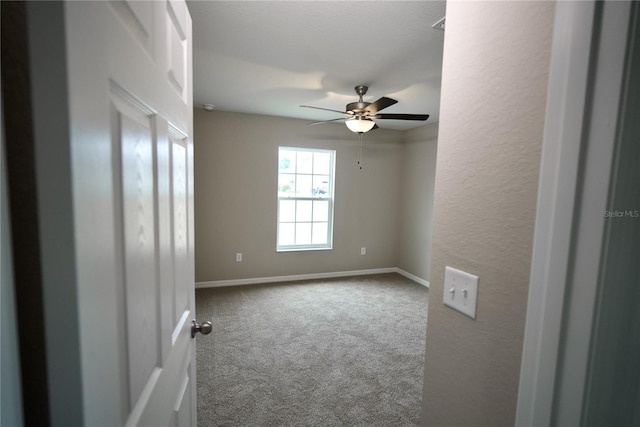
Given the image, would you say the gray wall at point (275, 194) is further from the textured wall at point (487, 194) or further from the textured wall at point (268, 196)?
the textured wall at point (487, 194)

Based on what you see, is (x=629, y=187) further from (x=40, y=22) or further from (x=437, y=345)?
(x=40, y=22)

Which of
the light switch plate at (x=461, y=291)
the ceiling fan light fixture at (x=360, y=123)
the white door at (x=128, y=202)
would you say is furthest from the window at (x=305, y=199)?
the light switch plate at (x=461, y=291)

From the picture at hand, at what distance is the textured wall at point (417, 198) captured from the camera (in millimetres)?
4348

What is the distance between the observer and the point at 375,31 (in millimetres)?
1839

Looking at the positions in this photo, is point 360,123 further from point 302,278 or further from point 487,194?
point 302,278

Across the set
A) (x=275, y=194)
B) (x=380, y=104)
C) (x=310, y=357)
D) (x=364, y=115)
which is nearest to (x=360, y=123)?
(x=364, y=115)

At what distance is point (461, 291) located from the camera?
35.6 inches

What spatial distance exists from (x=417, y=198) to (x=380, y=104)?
244cm

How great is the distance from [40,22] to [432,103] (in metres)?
3.54

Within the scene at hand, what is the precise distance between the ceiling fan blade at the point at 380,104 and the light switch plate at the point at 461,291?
1.82m

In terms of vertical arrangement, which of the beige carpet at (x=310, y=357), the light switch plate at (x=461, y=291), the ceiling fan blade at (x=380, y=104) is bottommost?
the beige carpet at (x=310, y=357)

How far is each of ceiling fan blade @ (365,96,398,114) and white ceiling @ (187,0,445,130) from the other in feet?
0.81

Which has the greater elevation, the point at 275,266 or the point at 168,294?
the point at 168,294

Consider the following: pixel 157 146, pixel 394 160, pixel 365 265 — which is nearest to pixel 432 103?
pixel 394 160
